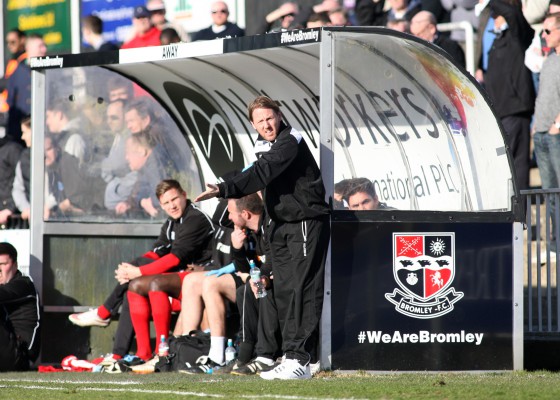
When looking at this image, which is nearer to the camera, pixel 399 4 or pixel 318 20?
pixel 318 20

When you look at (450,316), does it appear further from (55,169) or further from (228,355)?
(55,169)

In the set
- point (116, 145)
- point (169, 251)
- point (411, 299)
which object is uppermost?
point (116, 145)

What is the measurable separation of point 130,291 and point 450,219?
320cm

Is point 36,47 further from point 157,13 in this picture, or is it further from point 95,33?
point 157,13

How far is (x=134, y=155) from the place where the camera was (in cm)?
1168

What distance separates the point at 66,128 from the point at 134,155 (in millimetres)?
711

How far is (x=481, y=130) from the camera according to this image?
9.38m

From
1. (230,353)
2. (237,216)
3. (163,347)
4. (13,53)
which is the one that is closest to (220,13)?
(13,53)

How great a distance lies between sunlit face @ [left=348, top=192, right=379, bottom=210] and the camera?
356 inches

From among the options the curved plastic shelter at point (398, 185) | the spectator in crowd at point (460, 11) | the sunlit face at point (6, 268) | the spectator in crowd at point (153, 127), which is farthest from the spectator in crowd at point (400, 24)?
the sunlit face at point (6, 268)

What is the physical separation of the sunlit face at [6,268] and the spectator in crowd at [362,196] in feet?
12.0

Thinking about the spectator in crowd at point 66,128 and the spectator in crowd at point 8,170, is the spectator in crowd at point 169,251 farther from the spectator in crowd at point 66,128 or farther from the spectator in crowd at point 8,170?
the spectator in crowd at point 8,170

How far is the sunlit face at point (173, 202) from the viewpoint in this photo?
10867 millimetres

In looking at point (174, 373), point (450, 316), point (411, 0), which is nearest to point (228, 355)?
point (174, 373)
